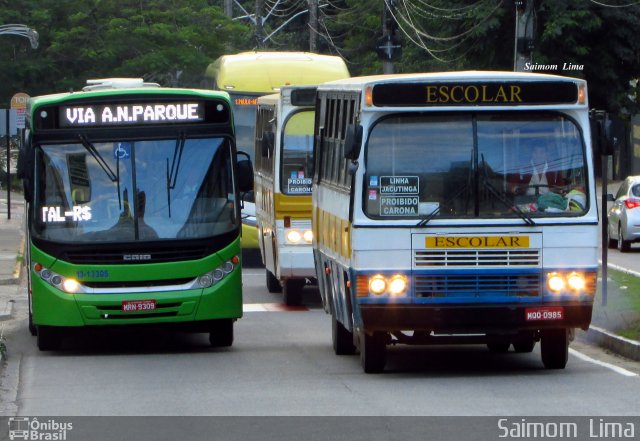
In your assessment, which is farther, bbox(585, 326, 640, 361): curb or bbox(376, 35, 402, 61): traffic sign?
bbox(376, 35, 402, 61): traffic sign

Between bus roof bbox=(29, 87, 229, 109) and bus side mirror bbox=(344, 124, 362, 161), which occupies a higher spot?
bus roof bbox=(29, 87, 229, 109)

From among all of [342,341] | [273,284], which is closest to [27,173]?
[342,341]

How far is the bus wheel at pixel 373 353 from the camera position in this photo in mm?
12598

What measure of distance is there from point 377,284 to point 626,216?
63.2ft

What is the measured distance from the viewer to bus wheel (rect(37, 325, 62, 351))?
15.1 metres

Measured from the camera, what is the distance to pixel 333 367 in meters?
13.5

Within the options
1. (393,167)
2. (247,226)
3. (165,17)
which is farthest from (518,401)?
(165,17)

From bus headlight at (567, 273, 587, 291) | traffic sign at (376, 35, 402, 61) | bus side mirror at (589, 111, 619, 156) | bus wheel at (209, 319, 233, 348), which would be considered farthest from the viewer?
traffic sign at (376, 35, 402, 61)

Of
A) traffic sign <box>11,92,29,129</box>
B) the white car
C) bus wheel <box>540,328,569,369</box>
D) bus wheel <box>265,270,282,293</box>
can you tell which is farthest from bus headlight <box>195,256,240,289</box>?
traffic sign <box>11,92,29,129</box>

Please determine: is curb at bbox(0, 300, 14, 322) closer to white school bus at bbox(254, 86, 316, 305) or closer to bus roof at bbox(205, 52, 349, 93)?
white school bus at bbox(254, 86, 316, 305)

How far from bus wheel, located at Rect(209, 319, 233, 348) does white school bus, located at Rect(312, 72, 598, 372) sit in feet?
10.9

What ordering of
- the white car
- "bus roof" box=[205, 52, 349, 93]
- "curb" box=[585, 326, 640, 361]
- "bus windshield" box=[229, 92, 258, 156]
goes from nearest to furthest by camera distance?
"curb" box=[585, 326, 640, 361], "bus roof" box=[205, 52, 349, 93], "bus windshield" box=[229, 92, 258, 156], the white car
